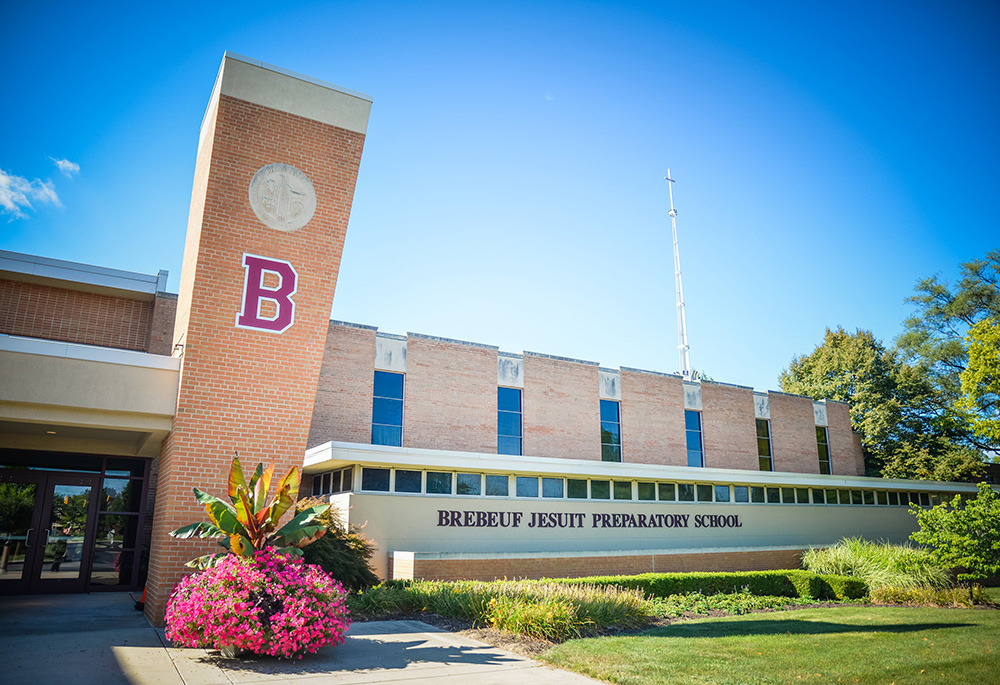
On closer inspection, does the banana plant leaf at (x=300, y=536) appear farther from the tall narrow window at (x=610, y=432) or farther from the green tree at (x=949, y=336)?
the green tree at (x=949, y=336)

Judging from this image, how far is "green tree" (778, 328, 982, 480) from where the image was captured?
128ft

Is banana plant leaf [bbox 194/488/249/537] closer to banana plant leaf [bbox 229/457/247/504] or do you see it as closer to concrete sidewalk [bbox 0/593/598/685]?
banana plant leaf [bbox 229/457/247/504]

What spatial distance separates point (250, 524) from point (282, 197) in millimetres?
5965

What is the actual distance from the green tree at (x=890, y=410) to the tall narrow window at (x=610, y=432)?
68.1 feet

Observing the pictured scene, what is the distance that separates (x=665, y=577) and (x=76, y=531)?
14.6 metres

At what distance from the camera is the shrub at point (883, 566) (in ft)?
59.3

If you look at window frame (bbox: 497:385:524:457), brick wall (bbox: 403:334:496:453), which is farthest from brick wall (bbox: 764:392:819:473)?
brick wall (bbox: 403:334:496:453)

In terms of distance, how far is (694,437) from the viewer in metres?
31.3

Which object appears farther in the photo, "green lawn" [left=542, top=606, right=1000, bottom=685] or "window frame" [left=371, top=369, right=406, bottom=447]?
"window frame" [left=371, top=369, right=406, bottom=447]

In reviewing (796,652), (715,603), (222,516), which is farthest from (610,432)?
(222,516)

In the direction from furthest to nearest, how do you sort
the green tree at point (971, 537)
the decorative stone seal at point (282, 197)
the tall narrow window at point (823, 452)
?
the tall narrow window at point (823, 452) < the green tree at point (971, 537) < the decorative stone seal at point (282, 197)

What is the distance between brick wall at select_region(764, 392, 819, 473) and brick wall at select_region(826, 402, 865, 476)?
1.39 m

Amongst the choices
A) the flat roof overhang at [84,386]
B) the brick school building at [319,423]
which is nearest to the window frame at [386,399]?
the brick school building at [319,423]

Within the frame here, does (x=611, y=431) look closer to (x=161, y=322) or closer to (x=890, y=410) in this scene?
(x=161, y=322)
